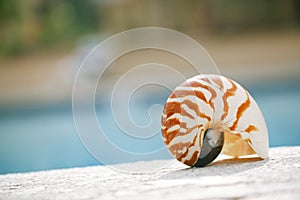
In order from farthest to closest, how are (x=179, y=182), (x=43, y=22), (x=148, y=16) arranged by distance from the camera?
(x=148, y=16) → (x=43, y=22) → (x=179, y=182)

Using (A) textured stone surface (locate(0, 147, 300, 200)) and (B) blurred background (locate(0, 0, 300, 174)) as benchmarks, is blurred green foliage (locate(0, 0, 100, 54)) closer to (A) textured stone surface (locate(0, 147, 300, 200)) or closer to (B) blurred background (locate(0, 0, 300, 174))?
(B) blurred background (locate(0, 0, 300, 174))

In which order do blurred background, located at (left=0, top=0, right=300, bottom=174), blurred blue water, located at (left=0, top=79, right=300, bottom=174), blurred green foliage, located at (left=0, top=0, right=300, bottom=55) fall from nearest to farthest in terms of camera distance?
blurred blue water, located at (left=0, top=79, right=300, bottom=174) → blurred background, located at (left=0, top=0, right=300, bottom=174) → blurred green foliage, located at (left=0, top=0, right=300, bottom=55)

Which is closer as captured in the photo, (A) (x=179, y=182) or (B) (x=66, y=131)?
(A) (x=179, y=182)

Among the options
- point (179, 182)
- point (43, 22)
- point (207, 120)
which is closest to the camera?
point (179, 182)

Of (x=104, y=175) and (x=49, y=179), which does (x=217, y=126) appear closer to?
(x=104, y=175)

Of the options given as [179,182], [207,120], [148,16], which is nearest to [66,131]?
→ [207,120]

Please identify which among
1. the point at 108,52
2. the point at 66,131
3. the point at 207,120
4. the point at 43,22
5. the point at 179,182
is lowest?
the point at 179,182

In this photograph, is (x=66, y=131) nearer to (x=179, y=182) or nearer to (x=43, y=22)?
(x=179, y=182)

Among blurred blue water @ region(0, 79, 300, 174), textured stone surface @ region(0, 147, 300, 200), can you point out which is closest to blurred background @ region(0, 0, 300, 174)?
blurred blue water @ region(0, 79, 300, 174)

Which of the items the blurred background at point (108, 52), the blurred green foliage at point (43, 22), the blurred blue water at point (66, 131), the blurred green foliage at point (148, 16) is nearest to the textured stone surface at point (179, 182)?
the blurred blue water at point (66, 131)
